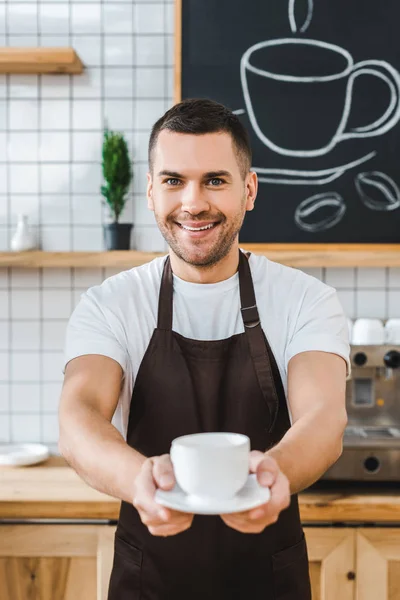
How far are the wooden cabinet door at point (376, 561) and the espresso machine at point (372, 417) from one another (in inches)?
6.0

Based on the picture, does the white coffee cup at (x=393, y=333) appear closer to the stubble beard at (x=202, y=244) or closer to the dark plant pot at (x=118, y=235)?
the dark plant pot at (x=118, y=235)

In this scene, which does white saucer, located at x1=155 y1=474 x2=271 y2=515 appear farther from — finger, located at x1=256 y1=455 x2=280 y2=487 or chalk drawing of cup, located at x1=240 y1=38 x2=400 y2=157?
chalk drawing of cup, located at x1=240 y1=38 x2=400 y2=157

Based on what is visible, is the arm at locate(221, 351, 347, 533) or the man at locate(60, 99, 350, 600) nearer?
the arm at locate(221, 351, 347, 533)

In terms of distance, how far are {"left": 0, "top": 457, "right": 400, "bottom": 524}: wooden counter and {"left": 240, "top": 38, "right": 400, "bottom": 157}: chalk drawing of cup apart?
1180 millimetres

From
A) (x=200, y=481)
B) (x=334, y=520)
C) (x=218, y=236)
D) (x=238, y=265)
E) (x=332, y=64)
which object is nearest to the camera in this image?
(x=200, y=481)

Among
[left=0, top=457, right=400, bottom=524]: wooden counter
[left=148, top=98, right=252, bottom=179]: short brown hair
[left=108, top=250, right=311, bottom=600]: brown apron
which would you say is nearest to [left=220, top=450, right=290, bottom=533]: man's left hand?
[left=108, top=250, right=311, bottom=600]: brown apron

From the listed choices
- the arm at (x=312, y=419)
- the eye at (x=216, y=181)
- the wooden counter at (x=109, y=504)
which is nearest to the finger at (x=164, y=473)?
the arm at (x=312, y=419)

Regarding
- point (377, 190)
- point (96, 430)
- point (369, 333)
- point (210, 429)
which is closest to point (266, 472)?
point (96, 430)

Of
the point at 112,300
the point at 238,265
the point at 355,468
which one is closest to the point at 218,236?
the point at 238,265

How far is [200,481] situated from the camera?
34.6 inches

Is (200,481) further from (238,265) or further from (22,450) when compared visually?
(22,450)

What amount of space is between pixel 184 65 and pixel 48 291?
0.96 meters

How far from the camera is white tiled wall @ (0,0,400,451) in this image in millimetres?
2512

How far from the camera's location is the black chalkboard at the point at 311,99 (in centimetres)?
241
